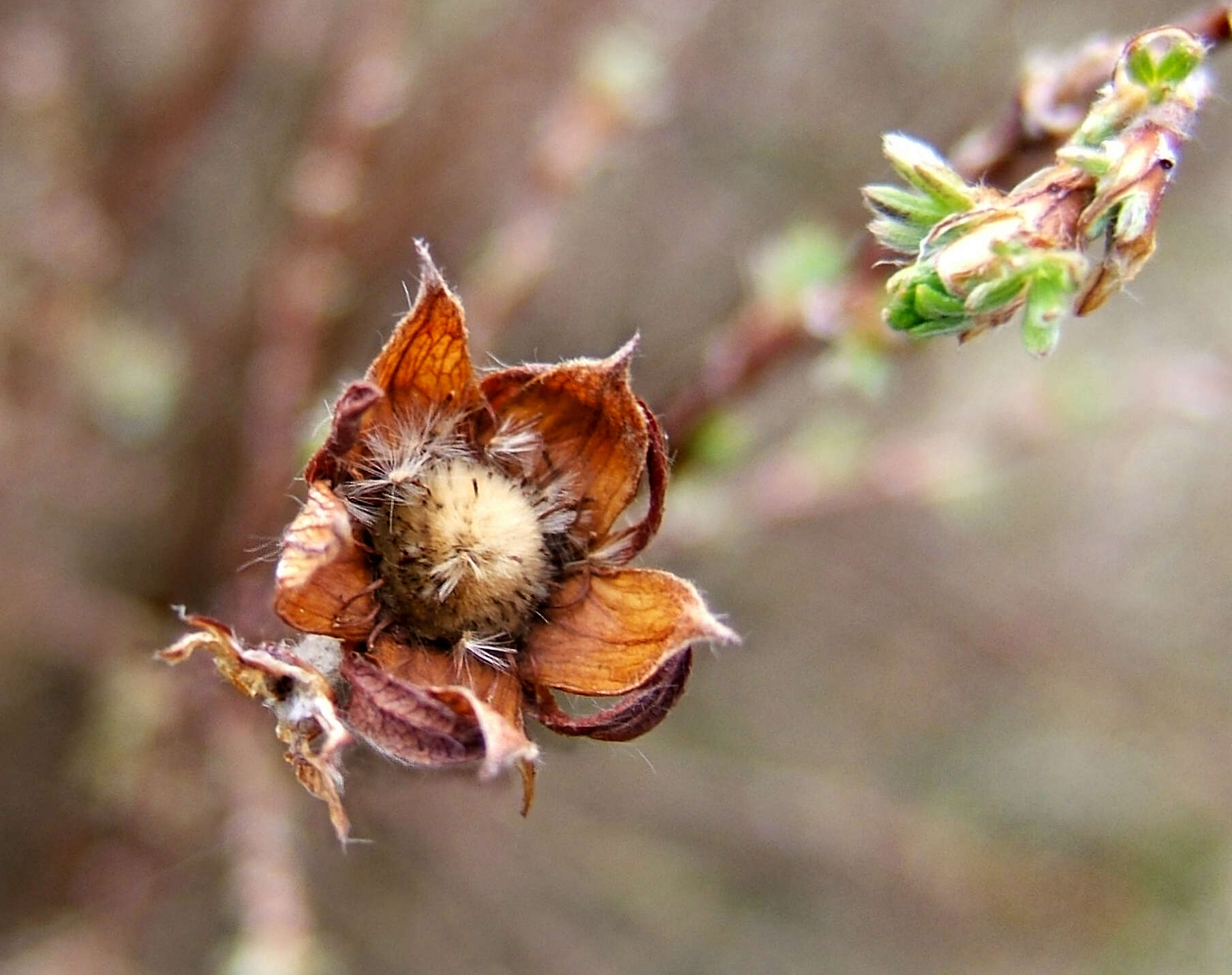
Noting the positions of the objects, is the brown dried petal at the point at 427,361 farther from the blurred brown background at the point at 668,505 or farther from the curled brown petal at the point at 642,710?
the blurred brown background at the point at 668,505

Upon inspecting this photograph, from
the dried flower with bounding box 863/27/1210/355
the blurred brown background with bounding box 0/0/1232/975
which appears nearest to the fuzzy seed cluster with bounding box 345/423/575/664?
the dried flower with bounding box 863/27/1210/355

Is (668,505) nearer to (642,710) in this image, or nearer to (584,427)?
(584,427)

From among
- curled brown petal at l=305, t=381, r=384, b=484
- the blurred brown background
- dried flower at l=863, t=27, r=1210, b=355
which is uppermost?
dried flower at l=863, t=27, r=1210, b=355

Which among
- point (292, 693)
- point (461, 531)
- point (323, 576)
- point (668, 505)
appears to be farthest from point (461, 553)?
point (668, 505)

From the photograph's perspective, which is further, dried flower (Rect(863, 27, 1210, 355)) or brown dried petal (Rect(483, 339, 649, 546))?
brown dried petal (Rect(483, 339, 649, 546))

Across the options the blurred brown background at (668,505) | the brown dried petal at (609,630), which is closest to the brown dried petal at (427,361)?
the brown dried petal at (609,630)

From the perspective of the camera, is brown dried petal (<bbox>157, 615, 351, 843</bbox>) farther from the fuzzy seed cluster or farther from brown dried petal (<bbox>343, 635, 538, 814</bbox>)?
the fuzzy seed cluster
